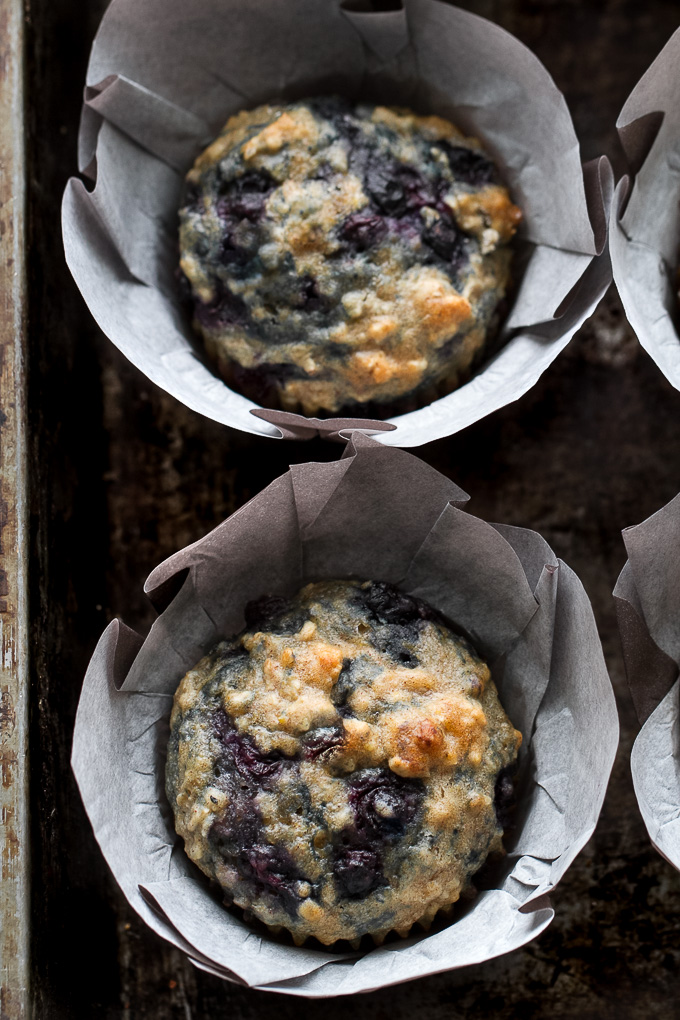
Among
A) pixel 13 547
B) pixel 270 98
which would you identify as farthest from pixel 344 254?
pixel 13 547

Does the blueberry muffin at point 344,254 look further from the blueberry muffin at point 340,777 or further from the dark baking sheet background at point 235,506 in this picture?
the blueberry muffin at point 340,777

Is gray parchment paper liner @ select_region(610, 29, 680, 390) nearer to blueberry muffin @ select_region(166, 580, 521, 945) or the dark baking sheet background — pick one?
the dark baking sheet background

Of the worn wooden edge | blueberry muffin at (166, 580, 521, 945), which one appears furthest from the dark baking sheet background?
blueberry muffin at (166, 580, 521, 945)

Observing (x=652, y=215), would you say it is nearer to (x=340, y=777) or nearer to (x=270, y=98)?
(x=270, y=98)

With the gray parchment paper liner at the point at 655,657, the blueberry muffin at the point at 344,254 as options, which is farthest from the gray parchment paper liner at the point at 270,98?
the gray parchment paper liner at the point at 655,657

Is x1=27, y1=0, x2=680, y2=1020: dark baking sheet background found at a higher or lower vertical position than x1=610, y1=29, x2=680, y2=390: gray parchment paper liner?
lower
